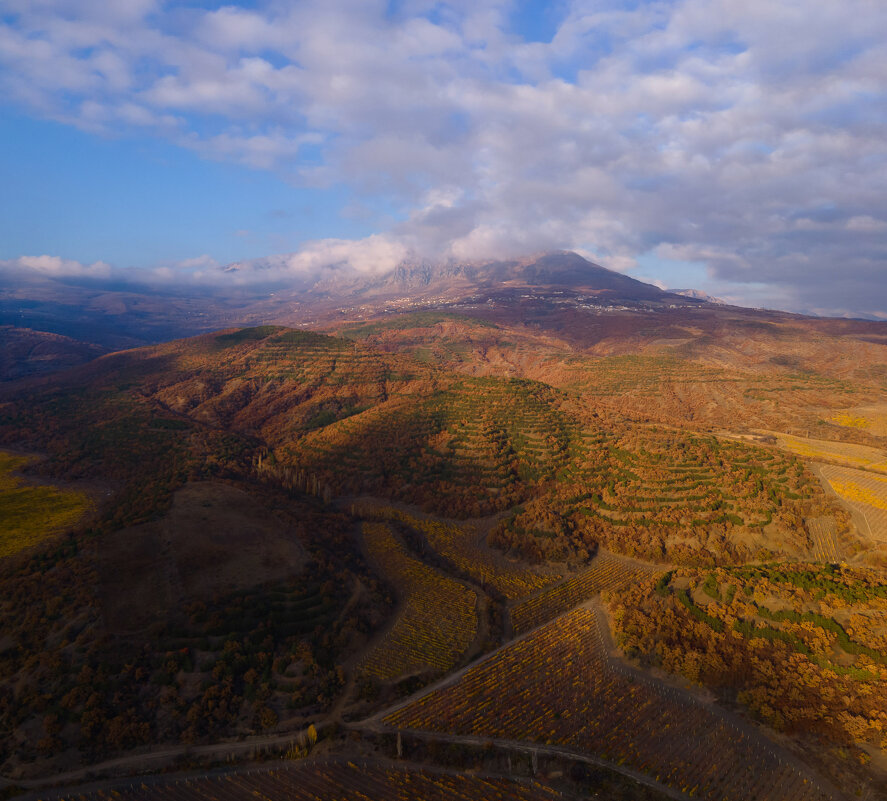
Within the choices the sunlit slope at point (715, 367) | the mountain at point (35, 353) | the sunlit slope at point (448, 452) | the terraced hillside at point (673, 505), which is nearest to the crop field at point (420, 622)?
the sunlit slope at point (448, 452)

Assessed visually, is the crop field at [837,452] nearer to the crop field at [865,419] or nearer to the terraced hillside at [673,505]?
the terraced hillside at [673,505]

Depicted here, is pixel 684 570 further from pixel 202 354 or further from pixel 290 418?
pixel 202 354

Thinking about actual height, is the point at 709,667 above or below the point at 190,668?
below

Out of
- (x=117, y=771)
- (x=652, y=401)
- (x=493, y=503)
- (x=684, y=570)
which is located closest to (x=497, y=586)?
(x=493, y=503)

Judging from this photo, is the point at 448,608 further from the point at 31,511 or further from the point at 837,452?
the point at 837,452

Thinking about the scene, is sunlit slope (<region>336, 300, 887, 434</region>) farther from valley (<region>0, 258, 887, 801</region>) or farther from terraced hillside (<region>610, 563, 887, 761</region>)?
terraced hillside (<region>610, 563, 887, 761</region>)

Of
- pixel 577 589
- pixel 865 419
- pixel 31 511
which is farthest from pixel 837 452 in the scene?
pixel 31 511
